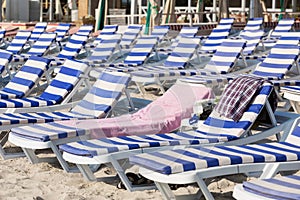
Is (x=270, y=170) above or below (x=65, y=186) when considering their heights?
above

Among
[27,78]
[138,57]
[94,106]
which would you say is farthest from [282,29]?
[94,106]

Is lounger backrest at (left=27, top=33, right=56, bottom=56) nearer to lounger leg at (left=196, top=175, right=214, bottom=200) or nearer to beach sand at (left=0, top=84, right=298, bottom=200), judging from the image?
beach sand at (left=0, top=84, right=298, bottom=200)

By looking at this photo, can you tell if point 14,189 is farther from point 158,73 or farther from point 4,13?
point 4,13

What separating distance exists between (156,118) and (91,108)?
0.62 m

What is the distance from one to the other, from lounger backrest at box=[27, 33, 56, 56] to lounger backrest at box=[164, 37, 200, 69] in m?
2.84

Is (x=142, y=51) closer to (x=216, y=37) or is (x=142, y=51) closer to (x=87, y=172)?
(x=216, y=37)

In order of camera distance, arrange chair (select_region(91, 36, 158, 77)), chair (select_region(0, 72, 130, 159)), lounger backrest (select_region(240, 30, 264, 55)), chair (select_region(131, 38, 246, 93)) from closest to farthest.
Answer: chair (select_region(0, 72, 130, 159)), chair (select_region(131, 38, 246, 93)), chair (select_region(91, 36, 158, 77)), lounger backrest (select_region(240, 30, 264, 55))

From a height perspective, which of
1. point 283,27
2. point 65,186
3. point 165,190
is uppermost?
point 283,27

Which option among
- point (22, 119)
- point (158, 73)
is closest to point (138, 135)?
point (22, 119)

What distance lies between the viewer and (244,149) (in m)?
4.22

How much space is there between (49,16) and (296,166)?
61.4 feet

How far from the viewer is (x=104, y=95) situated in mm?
5863

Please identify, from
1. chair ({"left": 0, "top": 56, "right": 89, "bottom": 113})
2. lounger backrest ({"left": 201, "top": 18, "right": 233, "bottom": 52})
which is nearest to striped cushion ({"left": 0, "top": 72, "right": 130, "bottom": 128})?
chair ({"left": 0, "top": 56, "right": 89, "bottom": 113})

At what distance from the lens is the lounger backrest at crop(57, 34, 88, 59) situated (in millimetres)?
10227
